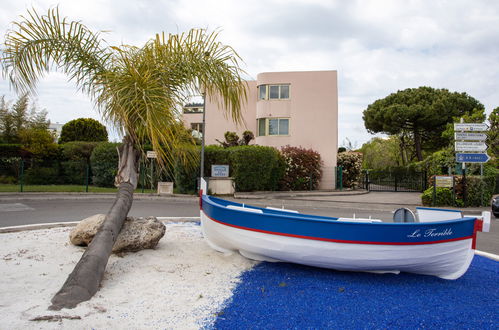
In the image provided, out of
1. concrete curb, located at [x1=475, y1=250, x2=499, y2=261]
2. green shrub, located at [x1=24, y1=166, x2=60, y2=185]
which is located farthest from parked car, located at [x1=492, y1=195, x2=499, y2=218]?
green shrub, located at [x1=24, y1=166, x2=60, y2=185]

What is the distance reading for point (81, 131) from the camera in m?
28.0

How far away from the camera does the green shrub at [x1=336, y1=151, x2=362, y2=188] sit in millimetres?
26922

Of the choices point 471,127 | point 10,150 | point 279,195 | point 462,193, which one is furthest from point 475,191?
point 10,150

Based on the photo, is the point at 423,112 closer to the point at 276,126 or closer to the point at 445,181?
the point at 276,126

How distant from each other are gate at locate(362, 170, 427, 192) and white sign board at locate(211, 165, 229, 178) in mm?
12415

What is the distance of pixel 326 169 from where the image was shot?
26078 millimetres

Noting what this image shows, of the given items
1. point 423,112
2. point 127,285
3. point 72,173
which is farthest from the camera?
point 423,112

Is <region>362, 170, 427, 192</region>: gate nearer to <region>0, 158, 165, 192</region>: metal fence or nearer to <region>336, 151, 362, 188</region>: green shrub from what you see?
<region>336, 151, 362, 188</region>: green shrub

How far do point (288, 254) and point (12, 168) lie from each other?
2268cm

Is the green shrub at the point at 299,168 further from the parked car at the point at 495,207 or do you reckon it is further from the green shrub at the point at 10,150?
the green shrub at the point at 10,150

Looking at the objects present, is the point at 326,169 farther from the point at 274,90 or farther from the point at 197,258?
the point at 197,258

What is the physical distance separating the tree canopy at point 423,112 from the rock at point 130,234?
3661cm

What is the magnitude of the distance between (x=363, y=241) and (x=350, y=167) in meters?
23.0

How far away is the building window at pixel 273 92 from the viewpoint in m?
26.7
